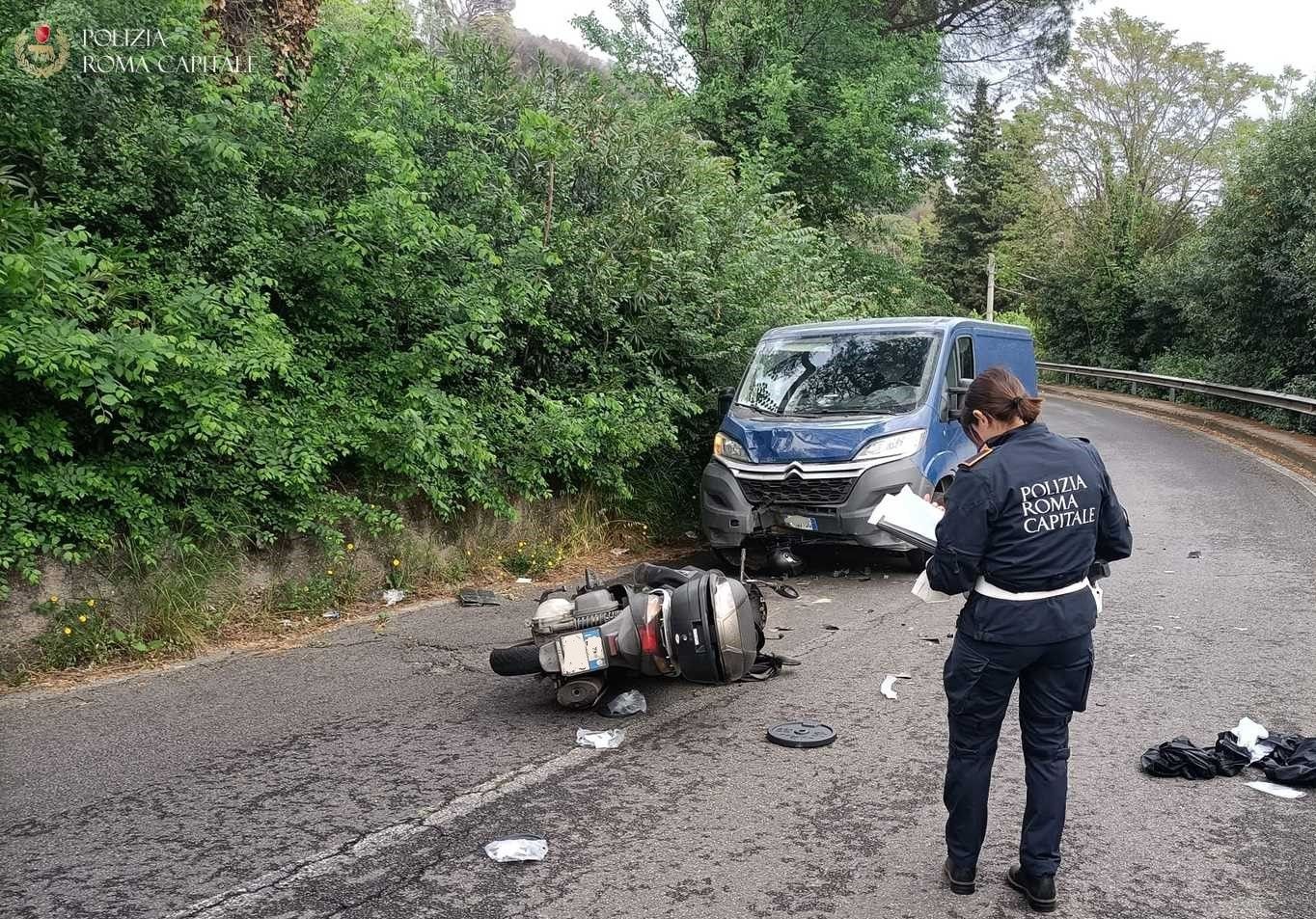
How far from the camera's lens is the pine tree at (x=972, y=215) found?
156 ft

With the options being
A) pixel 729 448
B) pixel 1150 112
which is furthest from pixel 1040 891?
pixel 1150 112

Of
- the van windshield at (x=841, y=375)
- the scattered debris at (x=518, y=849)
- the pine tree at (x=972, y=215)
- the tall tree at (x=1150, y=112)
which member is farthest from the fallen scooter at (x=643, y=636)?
the pine tree at (x=972, y=215)

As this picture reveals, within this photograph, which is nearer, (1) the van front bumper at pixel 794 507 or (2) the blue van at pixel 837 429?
(1) the van front bumper at pixel 794 507

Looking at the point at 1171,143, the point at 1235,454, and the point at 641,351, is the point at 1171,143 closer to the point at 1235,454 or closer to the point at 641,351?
the point at 1235,454

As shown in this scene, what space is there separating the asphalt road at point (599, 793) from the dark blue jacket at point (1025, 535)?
102 cm

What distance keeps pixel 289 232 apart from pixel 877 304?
1613 cm

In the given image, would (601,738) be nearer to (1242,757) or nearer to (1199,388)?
(1242,757)

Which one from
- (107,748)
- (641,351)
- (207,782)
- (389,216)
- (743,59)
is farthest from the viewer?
(743,59)

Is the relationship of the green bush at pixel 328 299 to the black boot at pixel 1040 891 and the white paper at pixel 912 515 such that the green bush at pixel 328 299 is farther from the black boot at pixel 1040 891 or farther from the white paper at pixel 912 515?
the black boot at pixel 1040 891

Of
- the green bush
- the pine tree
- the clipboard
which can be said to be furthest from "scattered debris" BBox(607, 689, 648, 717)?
the pine tree

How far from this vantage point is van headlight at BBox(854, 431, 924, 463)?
8445 millimetres

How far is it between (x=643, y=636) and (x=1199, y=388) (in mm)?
22489

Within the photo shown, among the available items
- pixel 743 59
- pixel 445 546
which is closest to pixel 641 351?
pixel 445 546

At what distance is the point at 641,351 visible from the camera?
395 inches
